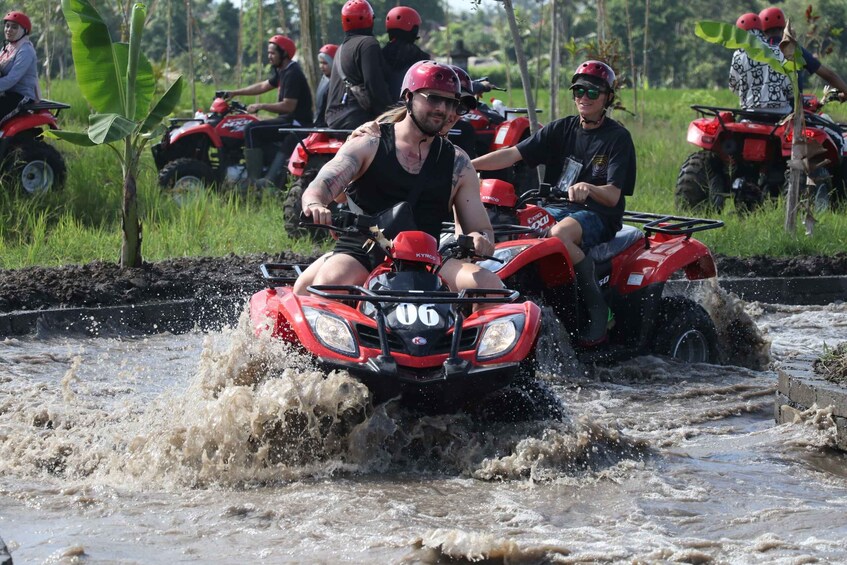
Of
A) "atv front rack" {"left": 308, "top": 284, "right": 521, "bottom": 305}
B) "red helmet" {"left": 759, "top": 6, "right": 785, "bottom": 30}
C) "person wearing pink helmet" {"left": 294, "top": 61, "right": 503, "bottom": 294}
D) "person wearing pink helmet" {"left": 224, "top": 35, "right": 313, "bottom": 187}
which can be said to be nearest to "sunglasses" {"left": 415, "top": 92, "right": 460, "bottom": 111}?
"person wearing pink helmet" {"left": 294, "top": 61, "right": 503, "bottom": 294}

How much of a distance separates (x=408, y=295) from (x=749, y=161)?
378 inches

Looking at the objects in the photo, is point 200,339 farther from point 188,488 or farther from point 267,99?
point 267,99

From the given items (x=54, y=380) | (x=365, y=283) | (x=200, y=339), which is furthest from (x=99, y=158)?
(x=365, y=283)

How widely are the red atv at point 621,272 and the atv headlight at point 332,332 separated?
1853 millimetres

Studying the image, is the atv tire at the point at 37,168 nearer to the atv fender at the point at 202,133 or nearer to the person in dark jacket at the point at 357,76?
the atv fender at the point at 202,133

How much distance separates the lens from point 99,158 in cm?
1736

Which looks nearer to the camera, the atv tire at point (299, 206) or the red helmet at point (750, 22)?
the atv tire at point (299, 206)

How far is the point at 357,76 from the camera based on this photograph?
12.3 m

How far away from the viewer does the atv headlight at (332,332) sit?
5.95 meters

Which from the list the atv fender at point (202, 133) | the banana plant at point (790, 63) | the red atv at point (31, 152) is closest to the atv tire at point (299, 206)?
the red atv at point (31, 152)

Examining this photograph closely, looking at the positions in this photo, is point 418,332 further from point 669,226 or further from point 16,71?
point 16,71

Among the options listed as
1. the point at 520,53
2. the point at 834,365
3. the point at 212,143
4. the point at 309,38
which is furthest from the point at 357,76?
the point at 834,365

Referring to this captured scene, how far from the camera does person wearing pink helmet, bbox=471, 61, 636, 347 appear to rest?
8.30 meters

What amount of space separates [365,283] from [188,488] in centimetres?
130
